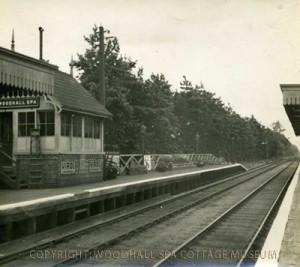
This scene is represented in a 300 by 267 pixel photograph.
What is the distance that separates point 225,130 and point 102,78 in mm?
49504

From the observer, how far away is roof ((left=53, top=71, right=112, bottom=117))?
1890 centimetres

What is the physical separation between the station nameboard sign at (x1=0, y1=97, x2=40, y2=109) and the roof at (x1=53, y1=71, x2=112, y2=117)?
1169 mm

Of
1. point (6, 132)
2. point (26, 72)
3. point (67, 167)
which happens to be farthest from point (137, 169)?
point (26, 72)

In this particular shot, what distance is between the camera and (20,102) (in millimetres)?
17141

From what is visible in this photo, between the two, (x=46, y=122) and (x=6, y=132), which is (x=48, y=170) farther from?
(x=6, y=132)

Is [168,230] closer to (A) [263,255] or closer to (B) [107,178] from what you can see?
(A) [263,255]

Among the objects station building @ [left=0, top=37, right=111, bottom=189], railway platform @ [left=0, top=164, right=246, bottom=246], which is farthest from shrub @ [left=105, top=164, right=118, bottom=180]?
railway platform @ [left=0, top=164, right=246, bottom=246]

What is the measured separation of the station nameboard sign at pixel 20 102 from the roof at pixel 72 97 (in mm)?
1169

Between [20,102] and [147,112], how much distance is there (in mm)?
22236

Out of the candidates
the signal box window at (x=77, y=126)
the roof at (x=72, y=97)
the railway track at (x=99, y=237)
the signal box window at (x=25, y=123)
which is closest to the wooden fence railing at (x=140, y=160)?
the roof at (x=72, y=97)

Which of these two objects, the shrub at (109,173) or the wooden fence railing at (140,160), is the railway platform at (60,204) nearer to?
the shrub at (109,173)

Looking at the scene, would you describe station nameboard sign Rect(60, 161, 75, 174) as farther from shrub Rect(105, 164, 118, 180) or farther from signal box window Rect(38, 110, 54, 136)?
shrub Rect(105, 164, 118, 180)

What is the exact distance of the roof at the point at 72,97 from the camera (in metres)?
18.9

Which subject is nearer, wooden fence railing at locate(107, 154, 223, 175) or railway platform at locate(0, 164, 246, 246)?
railway platform at locate(0, 164, 246, 246)
